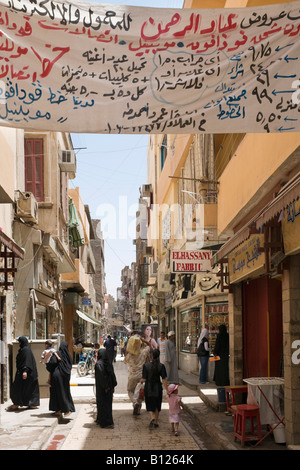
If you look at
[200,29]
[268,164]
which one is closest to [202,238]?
[268,164]

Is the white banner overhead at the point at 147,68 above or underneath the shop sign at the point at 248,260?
above

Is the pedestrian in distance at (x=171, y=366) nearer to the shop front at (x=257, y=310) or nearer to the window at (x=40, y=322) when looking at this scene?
the shop front at (x=257, y=310)

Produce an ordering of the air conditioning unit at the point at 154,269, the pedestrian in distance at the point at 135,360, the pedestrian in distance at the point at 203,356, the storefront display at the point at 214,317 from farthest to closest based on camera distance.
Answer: the air conditioning unit at the point at 154,269, the storefront display at the point at 214,317, the pedestrian in distance at the point at 203,356, the pedestrian in distance at the point at 135,360

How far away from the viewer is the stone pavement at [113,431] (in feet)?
27.8

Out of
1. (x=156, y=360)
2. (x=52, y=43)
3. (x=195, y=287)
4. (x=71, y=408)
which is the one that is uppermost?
(x=52, y=43)

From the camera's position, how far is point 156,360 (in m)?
10.2

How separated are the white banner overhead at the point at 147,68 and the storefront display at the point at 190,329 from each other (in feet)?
51.2

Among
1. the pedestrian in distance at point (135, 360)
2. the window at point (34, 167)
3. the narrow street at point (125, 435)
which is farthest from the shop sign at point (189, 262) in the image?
the window at point (34, 167)

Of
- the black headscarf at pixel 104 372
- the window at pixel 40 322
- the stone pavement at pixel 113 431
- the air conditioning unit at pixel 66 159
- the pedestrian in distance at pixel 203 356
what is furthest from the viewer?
the air conditioning unit at pixel 66 159

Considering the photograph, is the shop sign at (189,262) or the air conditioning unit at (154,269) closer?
the shop sign at (189,262)

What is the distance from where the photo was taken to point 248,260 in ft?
33.2

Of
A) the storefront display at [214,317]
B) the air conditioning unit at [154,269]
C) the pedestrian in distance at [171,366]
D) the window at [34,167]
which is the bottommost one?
the pedestrian in distance at [171,366]
